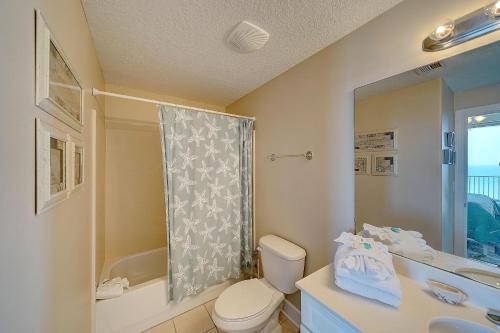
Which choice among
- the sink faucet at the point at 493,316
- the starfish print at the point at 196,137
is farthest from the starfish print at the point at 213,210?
the sink faucet at the point at 493,316

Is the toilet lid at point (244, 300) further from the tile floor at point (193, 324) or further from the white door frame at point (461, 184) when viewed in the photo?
the white door frame at point (461, 184)

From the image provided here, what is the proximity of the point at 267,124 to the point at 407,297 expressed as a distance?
5.24 feet

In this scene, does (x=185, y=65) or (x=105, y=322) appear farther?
(x=185, y=65)

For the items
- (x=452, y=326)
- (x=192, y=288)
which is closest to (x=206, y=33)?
(x=452, y=326)

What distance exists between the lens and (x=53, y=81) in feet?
1.98

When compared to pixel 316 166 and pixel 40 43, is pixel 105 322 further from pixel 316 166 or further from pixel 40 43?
pixel 316 166

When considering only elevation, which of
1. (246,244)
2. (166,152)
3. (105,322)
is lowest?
(105,322)

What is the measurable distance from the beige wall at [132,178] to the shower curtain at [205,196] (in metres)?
0.82

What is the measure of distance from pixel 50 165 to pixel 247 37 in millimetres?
1217

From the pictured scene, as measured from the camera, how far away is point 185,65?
1.59 meters

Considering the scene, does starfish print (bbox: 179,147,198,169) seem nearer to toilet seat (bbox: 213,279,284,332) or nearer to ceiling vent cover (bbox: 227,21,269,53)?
ceiling vent cover (bbox: 227,21,269,53)

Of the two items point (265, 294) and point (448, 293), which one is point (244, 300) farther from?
point (448, 293)

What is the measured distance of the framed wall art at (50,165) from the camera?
509 millimetres

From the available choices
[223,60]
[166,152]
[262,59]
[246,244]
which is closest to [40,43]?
[166,152]
